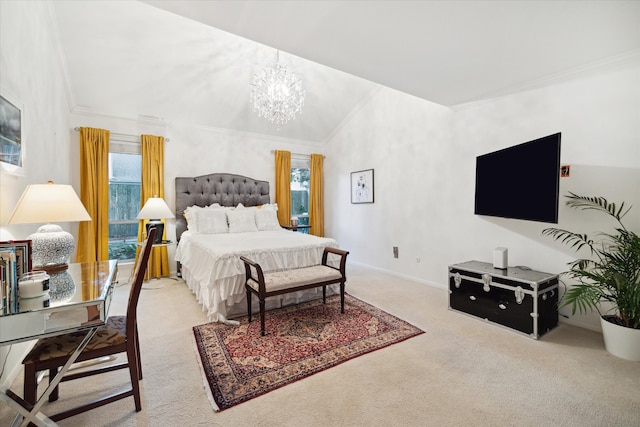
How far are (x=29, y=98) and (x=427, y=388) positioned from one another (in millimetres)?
3787

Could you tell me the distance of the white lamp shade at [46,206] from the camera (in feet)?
5.79

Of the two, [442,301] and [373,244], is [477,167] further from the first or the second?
[373,244]

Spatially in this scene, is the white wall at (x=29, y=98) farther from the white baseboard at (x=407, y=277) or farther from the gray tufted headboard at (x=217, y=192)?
the white baseboard at (x=407, y=277)

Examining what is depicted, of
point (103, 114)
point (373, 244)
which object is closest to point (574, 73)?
point (373, 244)

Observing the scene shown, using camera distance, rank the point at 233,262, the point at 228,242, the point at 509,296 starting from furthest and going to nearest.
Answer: the point at 228,242, the point at 233,262, the point at 509,296

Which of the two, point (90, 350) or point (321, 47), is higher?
point (321, 47)

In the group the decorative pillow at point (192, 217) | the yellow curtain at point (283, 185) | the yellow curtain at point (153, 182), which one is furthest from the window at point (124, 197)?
the yellow curtain at point (283, 185)

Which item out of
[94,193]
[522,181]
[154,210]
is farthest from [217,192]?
[522,181]

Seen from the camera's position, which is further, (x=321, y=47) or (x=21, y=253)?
(x=321, y=47)

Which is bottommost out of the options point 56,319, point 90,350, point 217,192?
point 90,350

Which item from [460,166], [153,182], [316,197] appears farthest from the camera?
[316,197]

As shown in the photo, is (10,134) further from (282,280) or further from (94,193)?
(94,193)

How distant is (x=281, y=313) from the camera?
3102 millimetres

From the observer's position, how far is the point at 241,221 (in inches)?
176
